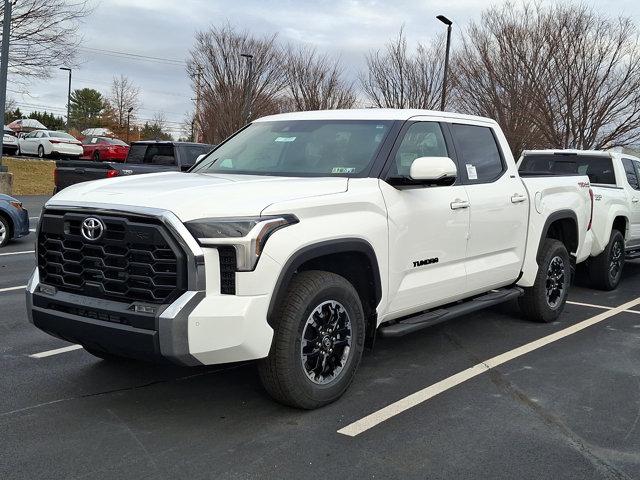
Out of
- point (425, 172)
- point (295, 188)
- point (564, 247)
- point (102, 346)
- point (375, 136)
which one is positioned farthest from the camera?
point (564, 247)

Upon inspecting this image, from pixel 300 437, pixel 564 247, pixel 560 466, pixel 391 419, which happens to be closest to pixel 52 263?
pixel 300 437

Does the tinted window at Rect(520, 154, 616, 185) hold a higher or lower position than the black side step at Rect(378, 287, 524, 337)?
higher

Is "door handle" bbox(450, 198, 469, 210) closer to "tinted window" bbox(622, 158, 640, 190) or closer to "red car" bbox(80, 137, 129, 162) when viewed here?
"tinted window" bbox(622, 158, 640, 190)

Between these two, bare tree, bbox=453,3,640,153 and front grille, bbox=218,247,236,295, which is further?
bare tree, bbox=453,3,640,153

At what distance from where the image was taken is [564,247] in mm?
6551

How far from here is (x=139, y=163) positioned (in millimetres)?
14359

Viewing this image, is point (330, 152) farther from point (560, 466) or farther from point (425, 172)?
point (560, 466)

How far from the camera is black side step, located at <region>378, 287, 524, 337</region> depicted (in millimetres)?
4562

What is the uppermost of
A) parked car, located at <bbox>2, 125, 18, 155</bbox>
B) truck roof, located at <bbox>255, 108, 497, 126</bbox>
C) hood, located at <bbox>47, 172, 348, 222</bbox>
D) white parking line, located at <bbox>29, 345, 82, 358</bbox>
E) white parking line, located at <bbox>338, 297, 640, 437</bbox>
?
parked car, located at <bbox>2, 125, 18, 155</bbox>

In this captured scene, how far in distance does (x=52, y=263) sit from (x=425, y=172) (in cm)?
241

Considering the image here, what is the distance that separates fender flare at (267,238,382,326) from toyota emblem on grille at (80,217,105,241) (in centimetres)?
103

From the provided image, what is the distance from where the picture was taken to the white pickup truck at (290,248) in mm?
3465

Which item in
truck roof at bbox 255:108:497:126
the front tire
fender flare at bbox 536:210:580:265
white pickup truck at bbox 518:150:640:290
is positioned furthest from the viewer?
white pickup truck at bbox 518:150:640:290

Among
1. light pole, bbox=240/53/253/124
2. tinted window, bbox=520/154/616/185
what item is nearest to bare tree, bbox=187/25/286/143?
light pole, bbox=240/53/253/124
